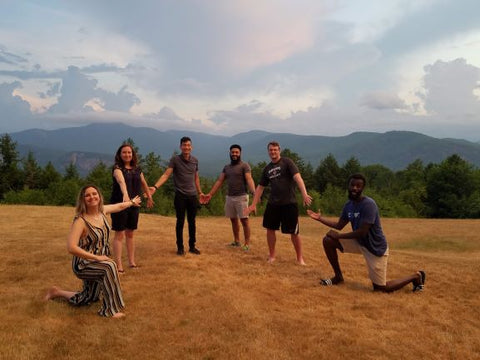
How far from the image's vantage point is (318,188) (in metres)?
75.4

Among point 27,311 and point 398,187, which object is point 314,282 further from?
point 398,187

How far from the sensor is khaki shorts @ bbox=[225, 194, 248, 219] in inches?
403

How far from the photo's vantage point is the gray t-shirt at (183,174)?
9.03 m

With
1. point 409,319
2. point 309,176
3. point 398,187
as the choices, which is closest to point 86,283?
point 409,319

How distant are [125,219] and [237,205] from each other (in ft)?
11.3

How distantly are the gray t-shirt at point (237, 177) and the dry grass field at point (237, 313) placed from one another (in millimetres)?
1695

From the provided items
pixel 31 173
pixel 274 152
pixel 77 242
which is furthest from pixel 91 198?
pixel 31 173

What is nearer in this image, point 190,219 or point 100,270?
point 100,270

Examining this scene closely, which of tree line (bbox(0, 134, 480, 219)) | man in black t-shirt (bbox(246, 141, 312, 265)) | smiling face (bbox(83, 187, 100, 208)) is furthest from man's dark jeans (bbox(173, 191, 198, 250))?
tree line (bbox(0, 134, 480, 219))

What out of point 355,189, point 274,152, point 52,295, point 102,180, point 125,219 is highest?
point 274,152

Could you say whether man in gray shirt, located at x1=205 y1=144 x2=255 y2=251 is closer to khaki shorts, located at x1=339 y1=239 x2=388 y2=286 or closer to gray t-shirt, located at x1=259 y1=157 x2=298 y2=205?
gray t-shirt, located at x1=259 y1=157 x2=298 y2=205

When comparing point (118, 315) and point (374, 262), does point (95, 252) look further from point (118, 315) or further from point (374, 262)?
point (374, 262)

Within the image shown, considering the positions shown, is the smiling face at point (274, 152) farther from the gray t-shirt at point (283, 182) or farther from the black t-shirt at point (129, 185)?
the black t-shirt at point (129, 185)

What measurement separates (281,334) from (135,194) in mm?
4191
